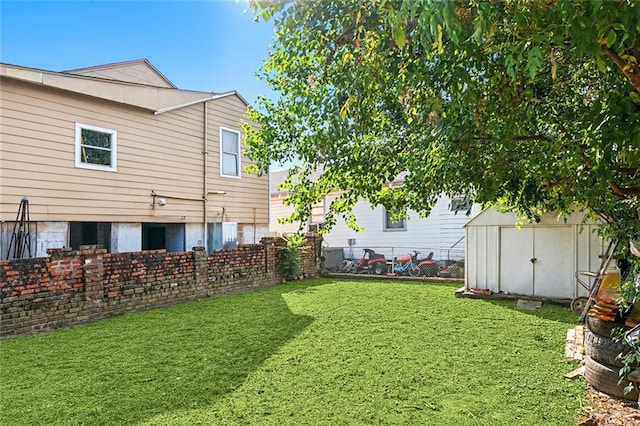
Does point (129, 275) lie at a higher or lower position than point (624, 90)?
lower

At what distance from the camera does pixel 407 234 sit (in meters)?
14.3

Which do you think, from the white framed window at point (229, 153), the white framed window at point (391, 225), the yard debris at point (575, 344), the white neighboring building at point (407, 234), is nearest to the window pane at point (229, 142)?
the white framed window at point (229, 153)

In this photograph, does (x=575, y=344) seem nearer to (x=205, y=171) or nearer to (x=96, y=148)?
(x=205, y=171)

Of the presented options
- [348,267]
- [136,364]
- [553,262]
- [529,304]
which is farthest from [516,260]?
[136,364]

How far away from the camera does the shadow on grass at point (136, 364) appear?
344 cm

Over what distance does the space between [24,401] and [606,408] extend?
525cm

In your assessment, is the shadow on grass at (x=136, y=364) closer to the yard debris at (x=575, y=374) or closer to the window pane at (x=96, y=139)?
the yard debris at (x=575, y=374)

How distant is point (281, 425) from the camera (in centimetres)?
307

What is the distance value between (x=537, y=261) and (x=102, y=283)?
879cm

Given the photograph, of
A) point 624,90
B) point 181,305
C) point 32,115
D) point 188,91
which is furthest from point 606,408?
point 188,91

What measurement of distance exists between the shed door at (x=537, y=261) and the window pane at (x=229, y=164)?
7365 millimetres

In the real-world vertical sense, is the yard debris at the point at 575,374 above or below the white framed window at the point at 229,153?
below

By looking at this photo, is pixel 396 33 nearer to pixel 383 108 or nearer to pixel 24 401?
pixel 383 108

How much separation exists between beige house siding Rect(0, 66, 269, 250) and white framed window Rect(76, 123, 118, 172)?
0.36 ft
